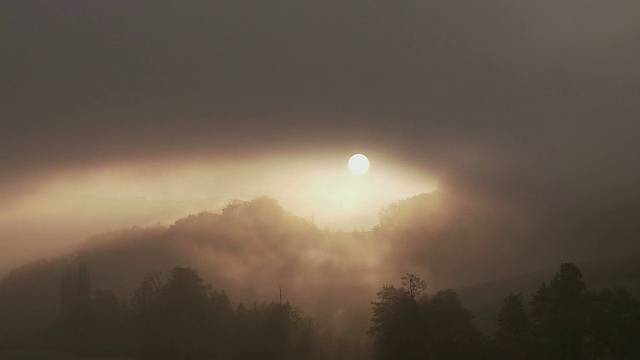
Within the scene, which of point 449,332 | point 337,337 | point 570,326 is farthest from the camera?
point 337,337

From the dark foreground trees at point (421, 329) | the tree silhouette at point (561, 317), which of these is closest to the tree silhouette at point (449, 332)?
the dark foreground trees at point (421, 329)

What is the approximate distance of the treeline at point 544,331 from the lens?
5831cm

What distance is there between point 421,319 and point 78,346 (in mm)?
66005

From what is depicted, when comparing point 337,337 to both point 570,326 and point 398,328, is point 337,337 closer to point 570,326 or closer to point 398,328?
point 398,328

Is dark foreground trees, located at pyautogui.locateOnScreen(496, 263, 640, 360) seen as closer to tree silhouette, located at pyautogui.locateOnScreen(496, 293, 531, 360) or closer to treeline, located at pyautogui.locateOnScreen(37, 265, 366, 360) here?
tree silhouette, located at pyautogui.locateOnScreen(496, 293, 531, 360)

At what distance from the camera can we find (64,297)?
446 feet

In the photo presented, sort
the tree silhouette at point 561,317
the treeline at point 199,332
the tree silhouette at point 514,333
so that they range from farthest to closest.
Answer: the treeline at point 199,332, the tree silhouette at point 514,333, the tree silhouette at point 561,317

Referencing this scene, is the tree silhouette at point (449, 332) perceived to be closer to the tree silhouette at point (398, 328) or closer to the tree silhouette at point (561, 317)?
the tree silhouette at point (398, 328)

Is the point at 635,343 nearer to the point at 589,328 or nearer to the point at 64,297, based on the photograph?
the point at 589,328

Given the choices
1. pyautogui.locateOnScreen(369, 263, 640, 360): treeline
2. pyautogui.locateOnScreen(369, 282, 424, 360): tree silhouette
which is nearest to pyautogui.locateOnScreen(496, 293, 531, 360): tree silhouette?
pyautogui.locateOnScreen(369, 263, 640, 360): treeline

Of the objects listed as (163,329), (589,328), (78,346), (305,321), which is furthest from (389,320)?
(78,346)

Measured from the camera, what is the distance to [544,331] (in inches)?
2350

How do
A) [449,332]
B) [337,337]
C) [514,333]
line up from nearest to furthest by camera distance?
[514,333] < [449,332] < [337,337]

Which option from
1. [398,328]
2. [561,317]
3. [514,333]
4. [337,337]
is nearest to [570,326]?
[561,317]
